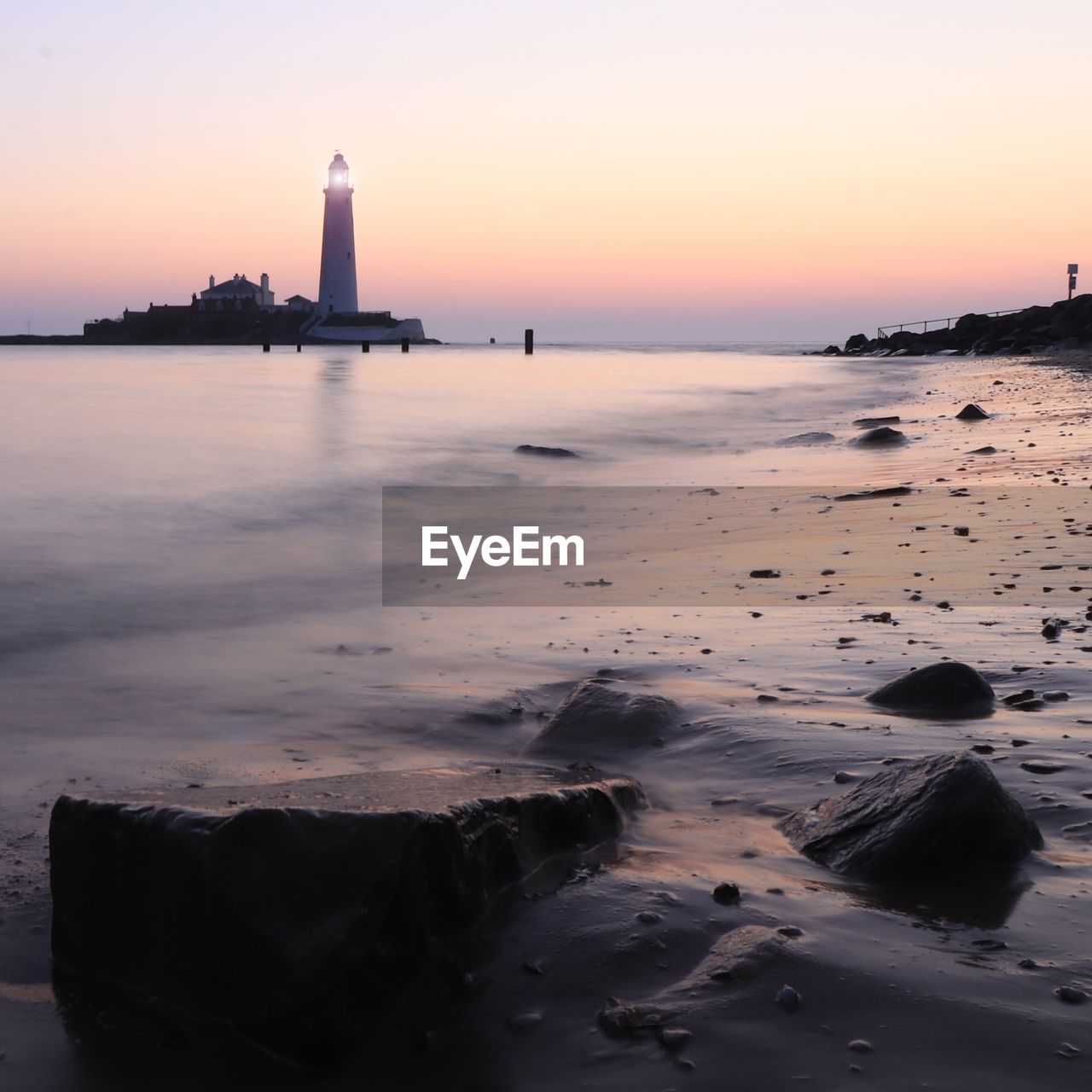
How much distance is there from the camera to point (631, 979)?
2500 millimetres

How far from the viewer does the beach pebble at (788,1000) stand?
234cm

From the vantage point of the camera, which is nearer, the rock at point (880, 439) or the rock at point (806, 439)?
the rock at point (880, 439)

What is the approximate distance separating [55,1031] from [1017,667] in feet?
12.5

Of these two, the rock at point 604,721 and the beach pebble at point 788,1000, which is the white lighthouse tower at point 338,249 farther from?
the beach pebble at point 788,1000

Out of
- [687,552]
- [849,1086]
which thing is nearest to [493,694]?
[849,1086]

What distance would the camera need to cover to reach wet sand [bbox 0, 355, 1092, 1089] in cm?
224

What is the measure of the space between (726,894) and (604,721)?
1.45m

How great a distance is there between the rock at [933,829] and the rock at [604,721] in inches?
42.4

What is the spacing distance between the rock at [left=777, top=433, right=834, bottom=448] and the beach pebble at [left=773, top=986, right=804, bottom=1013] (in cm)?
1567

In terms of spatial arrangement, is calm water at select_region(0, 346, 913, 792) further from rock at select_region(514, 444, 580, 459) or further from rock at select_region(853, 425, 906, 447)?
rock at select_region(853, 425, 906, 447)

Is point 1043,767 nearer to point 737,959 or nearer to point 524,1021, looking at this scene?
point 737,959

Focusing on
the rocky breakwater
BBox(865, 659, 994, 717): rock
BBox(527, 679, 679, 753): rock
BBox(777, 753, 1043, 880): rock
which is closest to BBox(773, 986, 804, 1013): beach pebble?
BBox(777, 753, 1043, 880): rock

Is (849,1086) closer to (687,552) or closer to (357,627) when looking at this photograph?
(357,627)

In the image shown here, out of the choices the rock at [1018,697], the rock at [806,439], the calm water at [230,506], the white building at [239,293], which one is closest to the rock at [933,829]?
the rock at [1018,697]
